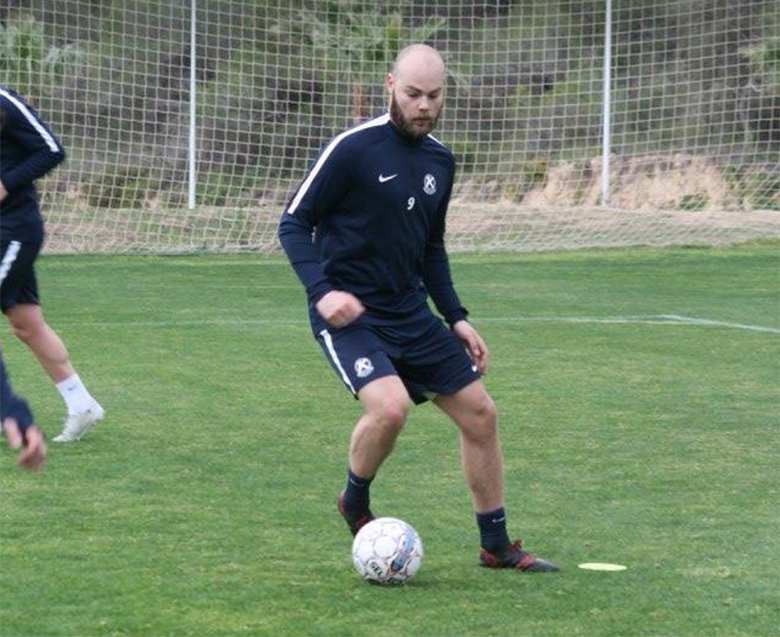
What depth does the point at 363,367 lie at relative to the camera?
616 cm

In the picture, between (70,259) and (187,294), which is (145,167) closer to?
(70,259)

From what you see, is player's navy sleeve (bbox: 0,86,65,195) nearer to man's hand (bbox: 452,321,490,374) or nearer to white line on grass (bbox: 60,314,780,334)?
man's hand (bbox: 452,321,490,374)

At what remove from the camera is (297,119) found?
22.1m

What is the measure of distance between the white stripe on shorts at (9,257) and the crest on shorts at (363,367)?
2686 mm

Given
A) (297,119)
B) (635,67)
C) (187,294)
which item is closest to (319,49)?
(297,119)

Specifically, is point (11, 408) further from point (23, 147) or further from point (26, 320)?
point (26, 320)

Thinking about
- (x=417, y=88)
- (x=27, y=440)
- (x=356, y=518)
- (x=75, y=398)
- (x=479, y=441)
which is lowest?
(x=75, y=398)

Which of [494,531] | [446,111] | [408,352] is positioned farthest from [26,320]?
[446,111]

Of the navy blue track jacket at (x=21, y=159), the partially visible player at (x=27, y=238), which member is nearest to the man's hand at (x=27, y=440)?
the partially visible player at (x=27, y=238)

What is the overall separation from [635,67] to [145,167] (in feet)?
20.4

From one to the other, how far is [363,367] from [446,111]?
662 inches

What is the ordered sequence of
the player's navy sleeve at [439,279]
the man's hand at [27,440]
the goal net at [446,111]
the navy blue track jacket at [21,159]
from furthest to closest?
1. the goal net at [446,111]
2. the navy blue track jacket at [21,159]
3. the player's navy sleeve at [439,279]
4. the man's hand at [27,440]

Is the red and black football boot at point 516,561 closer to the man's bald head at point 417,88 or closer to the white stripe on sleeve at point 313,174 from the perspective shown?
the white stripe on sleeve at point 313,174

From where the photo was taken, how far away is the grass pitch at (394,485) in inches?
225
